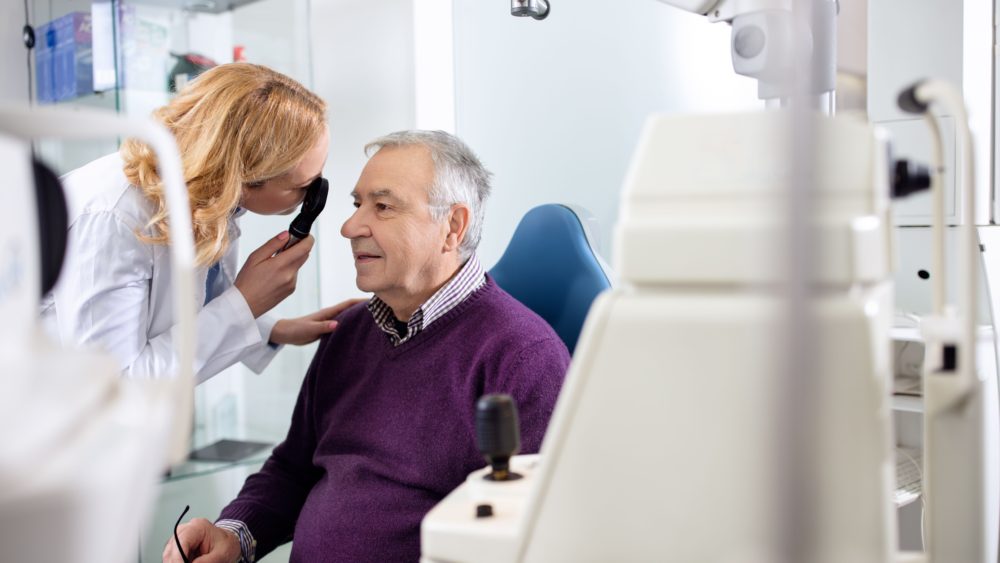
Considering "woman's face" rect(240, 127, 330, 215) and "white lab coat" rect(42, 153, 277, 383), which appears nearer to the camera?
"white lab coat" rect(42, 153, 277, 383)

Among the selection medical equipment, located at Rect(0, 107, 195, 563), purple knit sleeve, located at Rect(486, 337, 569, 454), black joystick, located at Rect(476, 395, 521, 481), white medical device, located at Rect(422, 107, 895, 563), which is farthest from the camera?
purple knit sleeve, located at Rect(486, 337, 569, 454)

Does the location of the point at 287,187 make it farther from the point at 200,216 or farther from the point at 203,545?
the point at 203,545

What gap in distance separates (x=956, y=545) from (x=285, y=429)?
80.5 inches

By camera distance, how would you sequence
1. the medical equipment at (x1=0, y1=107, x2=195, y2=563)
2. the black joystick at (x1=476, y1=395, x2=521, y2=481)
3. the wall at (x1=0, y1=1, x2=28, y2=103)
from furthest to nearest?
the wall at (x1=0, y1=1, x2=28, y2=103) < the black joystick at (x1=476, y1=395, x2=521, y2=481) < the medical equipment at (x1=0, y1=107, x2=195, y2=563)

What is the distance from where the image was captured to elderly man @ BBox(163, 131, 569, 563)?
4.36ft

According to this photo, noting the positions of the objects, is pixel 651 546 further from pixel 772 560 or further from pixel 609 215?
pixel 609 215

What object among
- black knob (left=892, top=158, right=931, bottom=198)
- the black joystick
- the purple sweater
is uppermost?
black knob (left=892, top=158, right=931, bottom=198)

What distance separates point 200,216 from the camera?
4.46 ft

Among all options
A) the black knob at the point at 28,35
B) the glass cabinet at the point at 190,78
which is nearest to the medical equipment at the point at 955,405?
the glass cabinet at the point at 190,78

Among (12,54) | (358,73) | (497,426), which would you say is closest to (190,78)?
(358,73)

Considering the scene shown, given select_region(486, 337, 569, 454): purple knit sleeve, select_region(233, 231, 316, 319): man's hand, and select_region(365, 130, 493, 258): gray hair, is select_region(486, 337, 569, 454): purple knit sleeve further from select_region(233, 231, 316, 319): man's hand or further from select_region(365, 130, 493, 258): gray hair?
select_region(233, 231, 316, 319): man's hand

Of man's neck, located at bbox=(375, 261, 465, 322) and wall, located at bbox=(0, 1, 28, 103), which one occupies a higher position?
wall, located at bbox=(0, 1, 28, 103)

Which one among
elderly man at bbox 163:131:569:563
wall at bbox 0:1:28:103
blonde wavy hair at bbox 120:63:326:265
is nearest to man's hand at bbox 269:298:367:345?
elderly man at bbox 163:131:569:563

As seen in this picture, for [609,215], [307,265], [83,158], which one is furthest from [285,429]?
[609,215]
